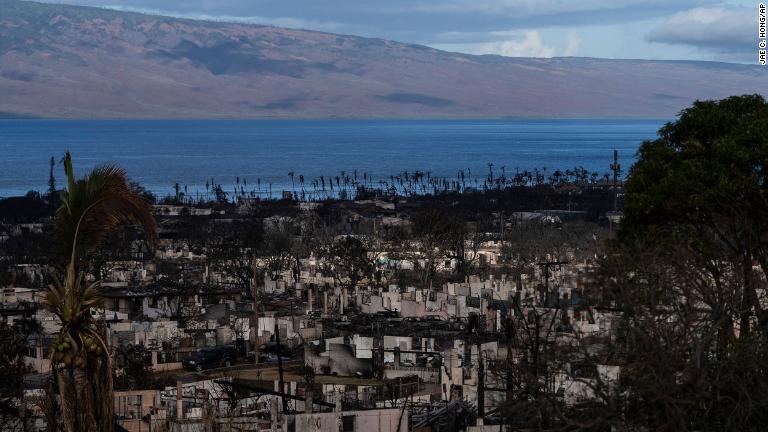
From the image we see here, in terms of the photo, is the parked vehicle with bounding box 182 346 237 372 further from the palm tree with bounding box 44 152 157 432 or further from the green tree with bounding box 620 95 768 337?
the palm tree with bounding box 44 152 157 432

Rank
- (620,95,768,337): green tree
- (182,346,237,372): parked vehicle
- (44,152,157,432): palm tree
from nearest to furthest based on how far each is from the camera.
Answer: (44,152,157,432): palm tree < (620,95,768,337): green tree < (182,346,237,372): parked vehicle

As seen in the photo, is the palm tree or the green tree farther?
the green tree

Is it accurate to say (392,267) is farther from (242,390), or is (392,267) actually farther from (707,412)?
(707,412)

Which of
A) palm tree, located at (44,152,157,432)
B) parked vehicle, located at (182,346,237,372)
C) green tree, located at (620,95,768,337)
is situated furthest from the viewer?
parked vehicle, located at (182,346,237,372)

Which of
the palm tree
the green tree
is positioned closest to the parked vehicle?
the green tree

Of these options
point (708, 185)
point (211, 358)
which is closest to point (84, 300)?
point (708, 185)

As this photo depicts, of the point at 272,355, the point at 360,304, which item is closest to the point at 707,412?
the point at 272,355

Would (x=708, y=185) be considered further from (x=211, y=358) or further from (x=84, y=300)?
(x=84, y=300)

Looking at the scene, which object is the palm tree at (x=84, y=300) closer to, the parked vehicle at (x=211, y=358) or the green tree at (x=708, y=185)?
the green tree at (x=708, y=185)
